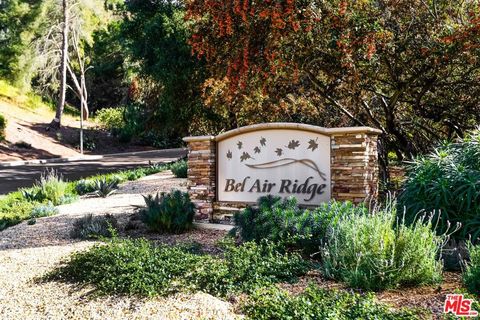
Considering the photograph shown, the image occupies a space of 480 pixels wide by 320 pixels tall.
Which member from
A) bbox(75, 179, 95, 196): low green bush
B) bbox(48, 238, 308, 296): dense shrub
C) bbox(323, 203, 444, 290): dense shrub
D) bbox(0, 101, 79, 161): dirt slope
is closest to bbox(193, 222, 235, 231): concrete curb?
bbox(48, 238, 308, 296): dense shrub

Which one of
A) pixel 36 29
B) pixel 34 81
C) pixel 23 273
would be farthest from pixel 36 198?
pixel 34 81

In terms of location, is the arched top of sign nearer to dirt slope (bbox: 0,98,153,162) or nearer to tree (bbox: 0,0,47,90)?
dirt slope (bbox: 0,98,153,162)

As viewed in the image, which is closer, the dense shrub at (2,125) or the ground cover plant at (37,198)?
the ground cover plant at (37,198)

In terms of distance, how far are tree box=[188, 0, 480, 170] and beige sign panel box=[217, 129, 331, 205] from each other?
4.53 feet

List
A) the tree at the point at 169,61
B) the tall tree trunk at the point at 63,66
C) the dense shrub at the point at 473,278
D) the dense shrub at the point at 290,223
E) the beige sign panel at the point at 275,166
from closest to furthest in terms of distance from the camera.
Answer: the dense shrub at the point at 473,278, the dense shrub at the point at 290,223, the beige sign panel at the point at 275,166, the tree at the point at 169,61, the tall tree trunk at the point at 63,66

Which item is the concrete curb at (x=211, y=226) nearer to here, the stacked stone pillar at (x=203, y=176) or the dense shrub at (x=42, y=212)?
the stacked stone pillar at (x=203, y=176)

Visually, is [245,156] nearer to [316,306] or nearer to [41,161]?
[316,306]

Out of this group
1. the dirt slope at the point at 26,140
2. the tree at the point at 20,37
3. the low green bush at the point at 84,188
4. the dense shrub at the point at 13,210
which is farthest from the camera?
the tree at the point at 20,37

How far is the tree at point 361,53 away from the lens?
294 inches

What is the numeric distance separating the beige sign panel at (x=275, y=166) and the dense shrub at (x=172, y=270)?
174 cm

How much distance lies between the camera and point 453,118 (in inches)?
380

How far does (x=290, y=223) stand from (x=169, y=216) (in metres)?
2.18

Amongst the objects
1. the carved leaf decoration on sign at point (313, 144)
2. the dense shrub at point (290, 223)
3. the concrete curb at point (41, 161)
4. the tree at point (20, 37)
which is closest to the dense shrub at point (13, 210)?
the dense shrub at point (290, 223)

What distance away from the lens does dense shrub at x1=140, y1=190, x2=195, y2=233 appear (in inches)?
272
